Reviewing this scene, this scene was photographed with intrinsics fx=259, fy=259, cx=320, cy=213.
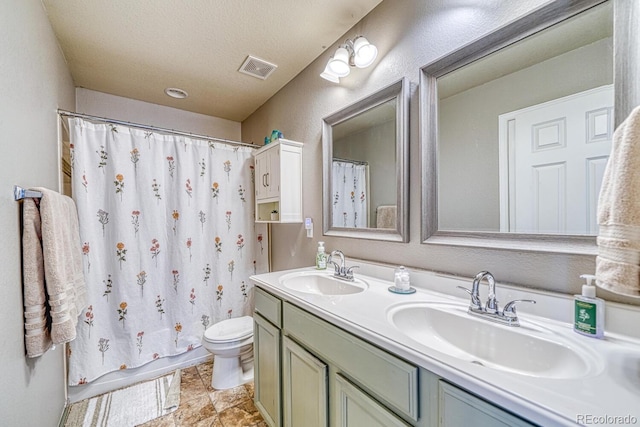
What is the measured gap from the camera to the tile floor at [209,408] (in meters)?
1.52

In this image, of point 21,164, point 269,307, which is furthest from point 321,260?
point 21,164

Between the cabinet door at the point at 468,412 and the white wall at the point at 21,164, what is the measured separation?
1316mm

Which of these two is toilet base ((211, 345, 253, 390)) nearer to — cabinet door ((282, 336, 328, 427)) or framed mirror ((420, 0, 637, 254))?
cabinet door ((282, 336, 328, 427))

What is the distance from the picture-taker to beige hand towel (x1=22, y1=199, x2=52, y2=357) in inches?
38.7

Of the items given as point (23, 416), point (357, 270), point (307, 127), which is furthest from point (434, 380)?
point (307, 127)

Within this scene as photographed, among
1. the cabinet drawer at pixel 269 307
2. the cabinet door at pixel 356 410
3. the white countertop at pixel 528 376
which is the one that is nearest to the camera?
the white countertop at pixel 528 376

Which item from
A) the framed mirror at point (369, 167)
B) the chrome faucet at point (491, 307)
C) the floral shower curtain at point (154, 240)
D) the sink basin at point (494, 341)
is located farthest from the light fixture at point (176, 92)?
the chrome faucet at point (491, 307)

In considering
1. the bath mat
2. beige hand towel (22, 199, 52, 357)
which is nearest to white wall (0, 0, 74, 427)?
beige hand towel (22, 199, 52, 357)

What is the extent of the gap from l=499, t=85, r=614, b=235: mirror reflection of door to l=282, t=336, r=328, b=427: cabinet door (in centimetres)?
91

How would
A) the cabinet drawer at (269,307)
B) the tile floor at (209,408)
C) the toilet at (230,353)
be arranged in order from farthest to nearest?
1. the toilet at (230,353)
2. the tile floor at (209,408)
3. the cabinet drawer at (269,307)

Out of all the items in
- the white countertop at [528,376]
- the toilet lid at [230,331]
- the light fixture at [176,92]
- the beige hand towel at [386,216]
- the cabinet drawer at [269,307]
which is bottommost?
the toilet lid at [230,331]

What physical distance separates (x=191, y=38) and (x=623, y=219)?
2.13 metres

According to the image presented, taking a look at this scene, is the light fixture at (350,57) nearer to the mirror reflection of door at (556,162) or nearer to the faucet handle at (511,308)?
the mirror reflection of door at (556,162)

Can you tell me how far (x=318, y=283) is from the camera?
5.13 feet
